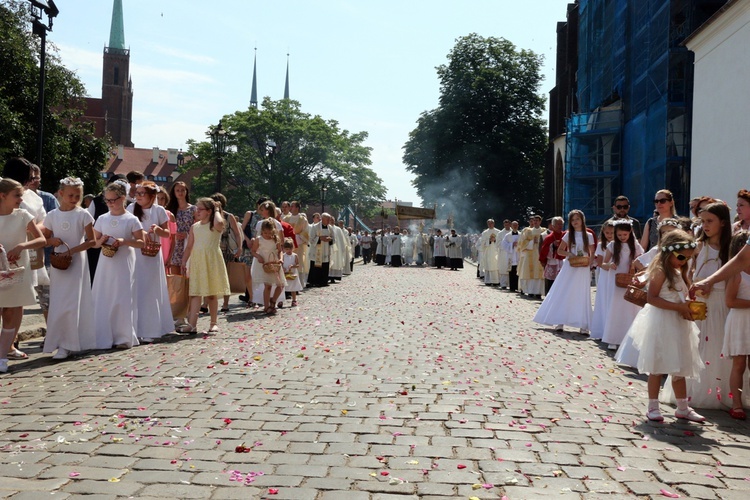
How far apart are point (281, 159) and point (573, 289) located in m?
60.4

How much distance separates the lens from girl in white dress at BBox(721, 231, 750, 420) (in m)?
6.50

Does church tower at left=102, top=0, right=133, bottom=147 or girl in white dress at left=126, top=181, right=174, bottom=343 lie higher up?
church tower at left=102, top=0, right=133, bottom=147

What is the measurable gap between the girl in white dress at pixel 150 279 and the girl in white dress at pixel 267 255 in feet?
11.4

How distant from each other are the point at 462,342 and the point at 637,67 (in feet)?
86.3

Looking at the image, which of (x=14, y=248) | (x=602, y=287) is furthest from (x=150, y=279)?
(x=602, y=287)

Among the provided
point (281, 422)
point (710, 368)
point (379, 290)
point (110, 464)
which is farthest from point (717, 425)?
point (379, 290)

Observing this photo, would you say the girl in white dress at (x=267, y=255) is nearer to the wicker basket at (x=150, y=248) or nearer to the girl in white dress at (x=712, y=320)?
the wicker basket at (x=150, y=248)

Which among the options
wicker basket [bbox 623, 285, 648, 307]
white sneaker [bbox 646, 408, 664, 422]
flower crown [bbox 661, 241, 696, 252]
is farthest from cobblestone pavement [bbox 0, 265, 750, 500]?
flower crown [bbox 661, 241, 696, 252]

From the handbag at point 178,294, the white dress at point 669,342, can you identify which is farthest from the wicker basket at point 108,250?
the white dress at point 669,342

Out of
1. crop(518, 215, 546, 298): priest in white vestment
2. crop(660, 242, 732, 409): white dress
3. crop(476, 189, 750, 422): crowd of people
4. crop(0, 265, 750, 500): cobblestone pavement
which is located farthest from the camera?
crop(518, 215, 546, 298): priest in white vestment

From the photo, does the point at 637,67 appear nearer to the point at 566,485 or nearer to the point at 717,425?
the point at 717,425

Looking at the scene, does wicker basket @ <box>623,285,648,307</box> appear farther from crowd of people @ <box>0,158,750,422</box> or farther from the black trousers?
the black trousers

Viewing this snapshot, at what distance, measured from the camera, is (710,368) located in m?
6.90

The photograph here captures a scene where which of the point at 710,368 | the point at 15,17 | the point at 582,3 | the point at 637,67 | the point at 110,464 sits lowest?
the point at 110,464
